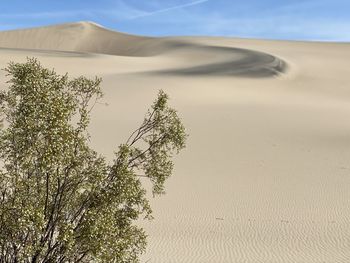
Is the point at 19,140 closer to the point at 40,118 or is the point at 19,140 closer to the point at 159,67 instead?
the point at 40,118

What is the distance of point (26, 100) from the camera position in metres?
7.64

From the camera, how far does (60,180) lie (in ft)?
25.8

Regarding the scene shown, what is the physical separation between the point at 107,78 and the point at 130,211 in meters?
34.4

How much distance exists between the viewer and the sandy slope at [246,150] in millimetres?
15438

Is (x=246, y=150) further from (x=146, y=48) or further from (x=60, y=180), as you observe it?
(x=146, y=48)

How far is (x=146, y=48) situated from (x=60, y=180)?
2938 inches

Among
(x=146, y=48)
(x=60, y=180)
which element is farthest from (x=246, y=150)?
(x=146, y=48)

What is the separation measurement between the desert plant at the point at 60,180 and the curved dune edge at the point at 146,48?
37.2 meters

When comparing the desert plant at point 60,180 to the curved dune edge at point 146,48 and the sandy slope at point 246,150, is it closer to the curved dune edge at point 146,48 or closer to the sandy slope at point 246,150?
the sandy slope at point 246,150

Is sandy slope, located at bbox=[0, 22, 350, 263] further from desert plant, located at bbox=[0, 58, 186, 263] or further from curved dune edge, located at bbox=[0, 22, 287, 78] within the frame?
desert plant, located at bbox=[0, 58, 186, 263]

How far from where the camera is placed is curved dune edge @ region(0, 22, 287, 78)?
1900 inches

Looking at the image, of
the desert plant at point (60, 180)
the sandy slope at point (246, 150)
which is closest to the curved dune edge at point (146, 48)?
the sandy slope at point (246, 150)

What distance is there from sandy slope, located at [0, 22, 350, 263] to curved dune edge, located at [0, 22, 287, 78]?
18.1 inches

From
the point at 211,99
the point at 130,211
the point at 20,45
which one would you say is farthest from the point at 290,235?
the point at 20,45
